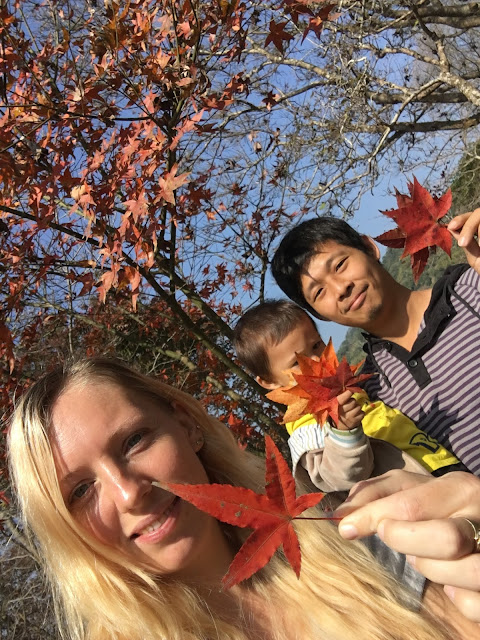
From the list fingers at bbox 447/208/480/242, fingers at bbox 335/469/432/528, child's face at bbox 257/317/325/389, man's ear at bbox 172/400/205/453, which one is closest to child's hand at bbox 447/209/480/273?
fingers at bbox 447/208/480/242

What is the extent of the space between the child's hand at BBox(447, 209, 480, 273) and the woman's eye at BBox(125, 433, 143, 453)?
101 centimetres

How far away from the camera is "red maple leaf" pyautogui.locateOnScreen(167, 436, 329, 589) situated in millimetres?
794

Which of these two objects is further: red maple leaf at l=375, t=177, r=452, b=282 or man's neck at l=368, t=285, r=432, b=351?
man's neck at l=368, t=285, r=432, b=351

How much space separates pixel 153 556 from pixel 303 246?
150 centimetres

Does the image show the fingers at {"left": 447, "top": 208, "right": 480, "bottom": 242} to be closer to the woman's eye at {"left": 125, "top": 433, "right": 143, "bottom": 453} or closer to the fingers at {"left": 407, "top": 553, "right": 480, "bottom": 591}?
the fingers at {"left": 407, "top": 553, "right": 480, "bottom": 591}

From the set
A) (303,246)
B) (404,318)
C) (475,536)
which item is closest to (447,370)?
(404,318)

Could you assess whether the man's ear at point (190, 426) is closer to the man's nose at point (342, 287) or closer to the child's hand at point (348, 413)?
the child's hand at point (348, 413)

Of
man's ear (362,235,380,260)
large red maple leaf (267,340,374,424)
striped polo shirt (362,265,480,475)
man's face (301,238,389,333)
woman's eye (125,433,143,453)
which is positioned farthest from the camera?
man's ear (362,235,380,260)

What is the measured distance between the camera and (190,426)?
1.68m

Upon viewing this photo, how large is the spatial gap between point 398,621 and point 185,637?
0.56 meters

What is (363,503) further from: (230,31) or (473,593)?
(230,31)

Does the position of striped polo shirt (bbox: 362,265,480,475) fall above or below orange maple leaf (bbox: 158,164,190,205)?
below

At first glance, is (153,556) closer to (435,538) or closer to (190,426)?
(190,426)

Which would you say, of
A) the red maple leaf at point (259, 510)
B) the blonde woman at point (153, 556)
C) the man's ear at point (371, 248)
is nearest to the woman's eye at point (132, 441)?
the blonde woman at point (153, 556)
